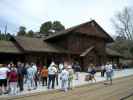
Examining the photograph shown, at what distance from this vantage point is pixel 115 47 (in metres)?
68.2

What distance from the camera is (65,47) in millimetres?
39156

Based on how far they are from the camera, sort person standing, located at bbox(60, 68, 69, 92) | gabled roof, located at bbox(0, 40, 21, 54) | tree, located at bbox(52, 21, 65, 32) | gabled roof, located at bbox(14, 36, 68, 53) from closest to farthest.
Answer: person standing, located at bbox(60, 68, 69, 92), gabled roof, located at bbox(0, 40, 21, 54), gabled roof, located at bbox(14, 36, 68, 53), tree, located at bbox(52, 21, 65, 32)

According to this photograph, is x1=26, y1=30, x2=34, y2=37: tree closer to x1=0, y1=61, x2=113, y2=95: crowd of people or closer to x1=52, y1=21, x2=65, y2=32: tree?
x1=52, y1=21, x2=65, y2=32: tree

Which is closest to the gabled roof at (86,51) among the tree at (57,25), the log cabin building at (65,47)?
the log cabin building at (65,47)

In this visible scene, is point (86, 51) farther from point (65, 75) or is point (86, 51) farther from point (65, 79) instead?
point (65, 79)

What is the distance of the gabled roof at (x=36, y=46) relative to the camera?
34.1 meters

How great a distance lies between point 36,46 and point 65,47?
197 inches

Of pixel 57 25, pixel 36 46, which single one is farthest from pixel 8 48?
pixel 57 25

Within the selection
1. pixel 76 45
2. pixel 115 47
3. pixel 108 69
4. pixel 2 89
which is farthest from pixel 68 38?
pixel 115 47

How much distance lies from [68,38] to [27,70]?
20886 millimetres

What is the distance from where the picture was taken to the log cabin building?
33969 mm

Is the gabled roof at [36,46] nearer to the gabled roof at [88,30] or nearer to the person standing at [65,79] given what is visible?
the gabled roof at [88,30]

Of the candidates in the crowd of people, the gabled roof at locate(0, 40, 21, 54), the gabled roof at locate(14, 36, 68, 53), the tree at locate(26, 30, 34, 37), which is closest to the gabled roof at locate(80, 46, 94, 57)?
the gabled roof at locate(14, 36, 68, 53)

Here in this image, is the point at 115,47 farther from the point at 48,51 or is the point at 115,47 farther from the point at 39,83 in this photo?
the point at 39,83
